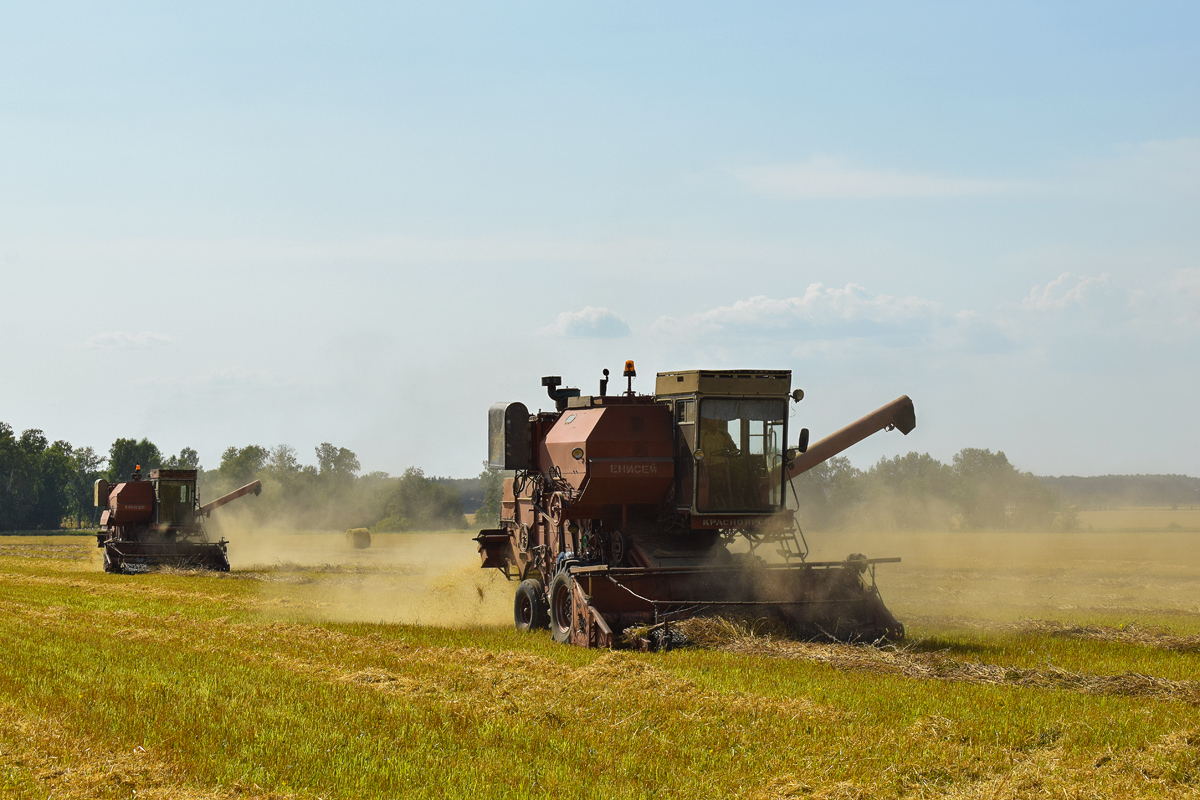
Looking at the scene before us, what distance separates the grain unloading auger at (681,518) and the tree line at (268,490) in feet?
151

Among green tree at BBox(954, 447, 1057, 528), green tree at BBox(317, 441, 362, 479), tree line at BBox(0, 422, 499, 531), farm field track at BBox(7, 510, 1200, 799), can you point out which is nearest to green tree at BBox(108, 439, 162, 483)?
tree line at BBox(0, 422, 499, 531)

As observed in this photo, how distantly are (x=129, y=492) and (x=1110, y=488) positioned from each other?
108505mm

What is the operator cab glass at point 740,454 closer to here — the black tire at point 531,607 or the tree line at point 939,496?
the black tire at point 531,607

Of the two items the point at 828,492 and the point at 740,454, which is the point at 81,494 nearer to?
the point at 828,492

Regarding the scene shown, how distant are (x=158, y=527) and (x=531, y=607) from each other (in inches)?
863

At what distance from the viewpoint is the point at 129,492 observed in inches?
1337

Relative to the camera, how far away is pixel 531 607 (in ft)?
51.8

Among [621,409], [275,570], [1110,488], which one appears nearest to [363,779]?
[621,409]

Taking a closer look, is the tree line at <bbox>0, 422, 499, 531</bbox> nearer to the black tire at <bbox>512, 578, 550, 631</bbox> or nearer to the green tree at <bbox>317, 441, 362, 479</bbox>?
the green tree at <bbox>317, 441, 362, 479</bbox>

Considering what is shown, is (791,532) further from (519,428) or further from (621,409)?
(519,428)

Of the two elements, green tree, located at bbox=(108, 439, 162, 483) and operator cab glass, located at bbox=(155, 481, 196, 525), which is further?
green tree, located at bbox=(108, 439, 162, 483)

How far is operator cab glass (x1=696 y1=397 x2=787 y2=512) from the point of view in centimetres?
1447

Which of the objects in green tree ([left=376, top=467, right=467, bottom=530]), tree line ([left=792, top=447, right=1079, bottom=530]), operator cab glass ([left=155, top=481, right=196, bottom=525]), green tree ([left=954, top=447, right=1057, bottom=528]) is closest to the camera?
operator cab glass ([left=155, top=481, right=196, bottom=525])

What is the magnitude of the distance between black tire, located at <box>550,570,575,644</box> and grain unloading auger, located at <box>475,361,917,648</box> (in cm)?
2
